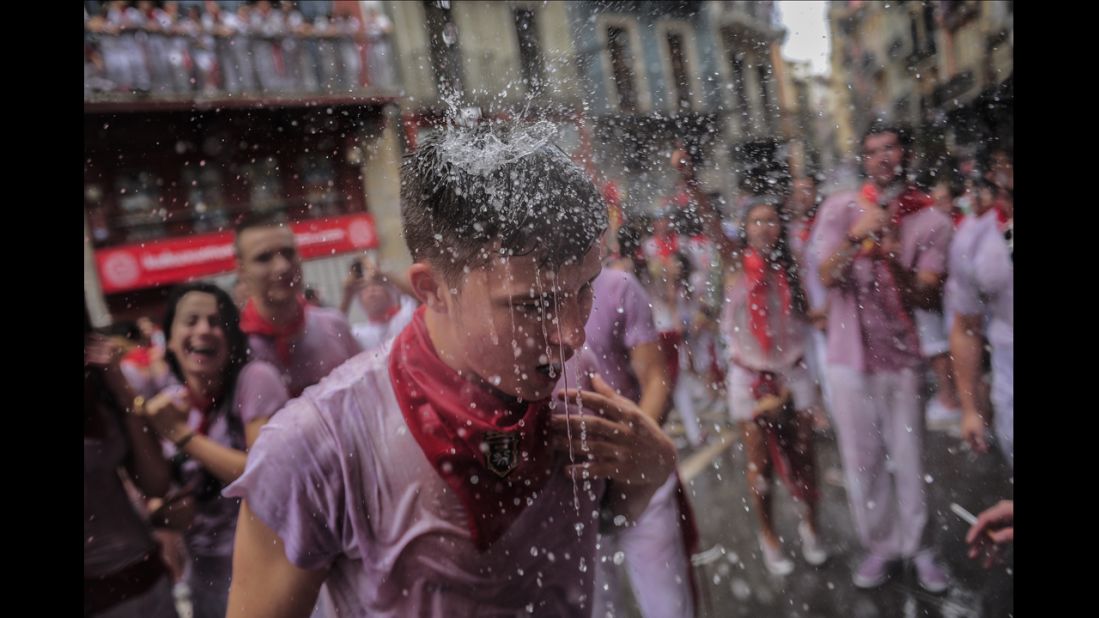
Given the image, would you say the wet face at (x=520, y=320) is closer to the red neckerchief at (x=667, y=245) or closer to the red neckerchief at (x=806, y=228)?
the red neckerchief at (x=667, y=245)

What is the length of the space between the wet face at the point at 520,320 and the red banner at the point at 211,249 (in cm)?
23

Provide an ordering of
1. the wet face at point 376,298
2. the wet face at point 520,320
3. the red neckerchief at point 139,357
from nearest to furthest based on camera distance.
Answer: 1. the wet face at point 520,320
2. the wet face at point 376,298
3. the red neckerchief at point 139,357

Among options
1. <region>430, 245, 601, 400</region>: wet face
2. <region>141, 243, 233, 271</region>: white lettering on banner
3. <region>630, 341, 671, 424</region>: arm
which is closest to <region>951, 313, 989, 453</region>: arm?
<region>630, 341, 671, 424</region>: arm

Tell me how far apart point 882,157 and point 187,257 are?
52.9 inches

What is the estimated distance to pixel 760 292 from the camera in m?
1.38

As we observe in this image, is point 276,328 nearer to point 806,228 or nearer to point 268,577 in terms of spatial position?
point 268,577

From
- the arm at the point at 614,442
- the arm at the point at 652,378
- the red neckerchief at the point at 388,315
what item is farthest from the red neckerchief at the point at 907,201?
the red neckerchief at the point at 388,315

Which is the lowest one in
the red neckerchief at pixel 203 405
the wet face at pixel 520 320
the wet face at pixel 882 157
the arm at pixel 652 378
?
the arm at pixel 652 378

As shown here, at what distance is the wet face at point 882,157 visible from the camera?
4.33ft

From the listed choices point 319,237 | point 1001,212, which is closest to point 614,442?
point 319,237

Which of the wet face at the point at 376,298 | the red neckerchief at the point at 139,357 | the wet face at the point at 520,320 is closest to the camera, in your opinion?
the wet face at the point at 520,320

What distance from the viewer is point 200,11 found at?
4.32 ft

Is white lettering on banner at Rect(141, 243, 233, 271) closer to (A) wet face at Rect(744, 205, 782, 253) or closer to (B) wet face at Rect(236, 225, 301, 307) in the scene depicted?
(B) wet face at Rect(236, 225, 301, 307)

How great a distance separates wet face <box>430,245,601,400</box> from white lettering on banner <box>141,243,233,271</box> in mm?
450
